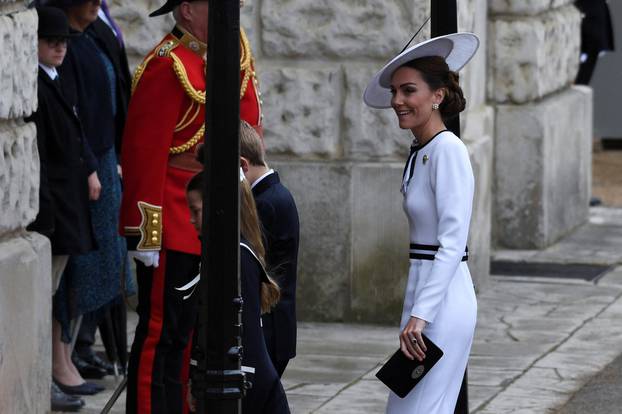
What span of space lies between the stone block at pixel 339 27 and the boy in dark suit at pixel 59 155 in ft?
7.44

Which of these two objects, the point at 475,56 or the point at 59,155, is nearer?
the point at 59,155

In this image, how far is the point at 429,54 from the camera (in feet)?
16.8

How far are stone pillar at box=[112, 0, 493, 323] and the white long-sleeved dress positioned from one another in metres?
3.85

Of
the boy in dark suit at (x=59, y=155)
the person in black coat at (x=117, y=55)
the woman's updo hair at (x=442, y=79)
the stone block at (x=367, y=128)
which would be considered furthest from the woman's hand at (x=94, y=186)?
the woman's updo hair at (x=442, y=79)

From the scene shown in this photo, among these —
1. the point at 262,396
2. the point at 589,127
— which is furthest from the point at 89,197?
the point at 589,127

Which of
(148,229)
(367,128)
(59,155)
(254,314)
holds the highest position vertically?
(367,128)

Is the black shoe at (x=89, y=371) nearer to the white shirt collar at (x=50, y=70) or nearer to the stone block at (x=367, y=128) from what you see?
the white shirt collar at (x=50, y=70)

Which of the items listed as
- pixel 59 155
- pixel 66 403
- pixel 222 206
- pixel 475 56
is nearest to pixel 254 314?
pixel 222 206

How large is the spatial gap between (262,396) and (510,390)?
289 cm

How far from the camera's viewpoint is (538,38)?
1134cm

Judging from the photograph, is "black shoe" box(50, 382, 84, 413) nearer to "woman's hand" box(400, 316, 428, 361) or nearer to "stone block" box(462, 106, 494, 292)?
"woman's hand" box(400, 316, 428, 361)

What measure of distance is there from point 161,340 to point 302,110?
9.79ft

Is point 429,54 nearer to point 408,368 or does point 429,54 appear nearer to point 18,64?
point 408,368

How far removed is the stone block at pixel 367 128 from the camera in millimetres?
8898
